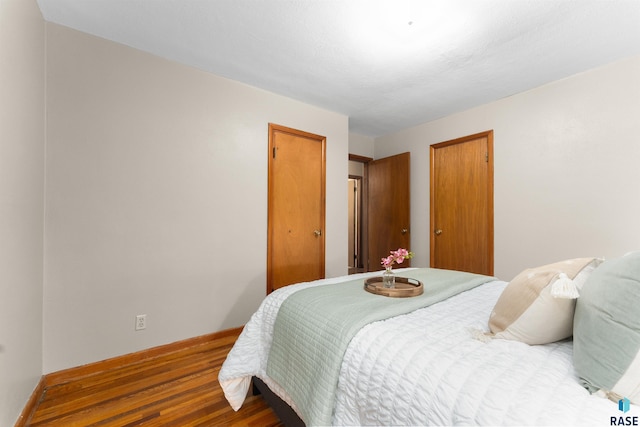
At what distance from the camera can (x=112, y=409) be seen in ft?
5.19

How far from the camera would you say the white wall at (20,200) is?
1.24m

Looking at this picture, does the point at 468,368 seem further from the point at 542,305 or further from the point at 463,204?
the point at 463,204

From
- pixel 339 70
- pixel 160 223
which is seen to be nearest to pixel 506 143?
pixel 339 70

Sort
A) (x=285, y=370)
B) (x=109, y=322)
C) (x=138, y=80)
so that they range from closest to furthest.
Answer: (x=285, y=370) → (x=109, y=322) → (x=138, y=80)

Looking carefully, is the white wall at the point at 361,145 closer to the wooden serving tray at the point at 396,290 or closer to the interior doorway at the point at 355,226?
the interior doorway at the point at 355,226

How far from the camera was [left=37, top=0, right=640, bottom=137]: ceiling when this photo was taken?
1730 millimetres

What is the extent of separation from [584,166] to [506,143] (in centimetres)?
72

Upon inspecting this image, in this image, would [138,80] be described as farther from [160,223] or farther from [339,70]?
[339,70]

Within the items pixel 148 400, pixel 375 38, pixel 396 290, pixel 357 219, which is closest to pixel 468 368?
pixel 396 290

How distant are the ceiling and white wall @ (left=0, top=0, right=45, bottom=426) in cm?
50

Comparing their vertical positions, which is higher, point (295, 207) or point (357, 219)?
point (295, 207)

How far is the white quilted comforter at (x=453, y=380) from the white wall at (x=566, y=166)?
2.12 m

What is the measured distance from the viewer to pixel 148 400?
1655 millimetres

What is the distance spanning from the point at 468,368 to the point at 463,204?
293 centimetres
